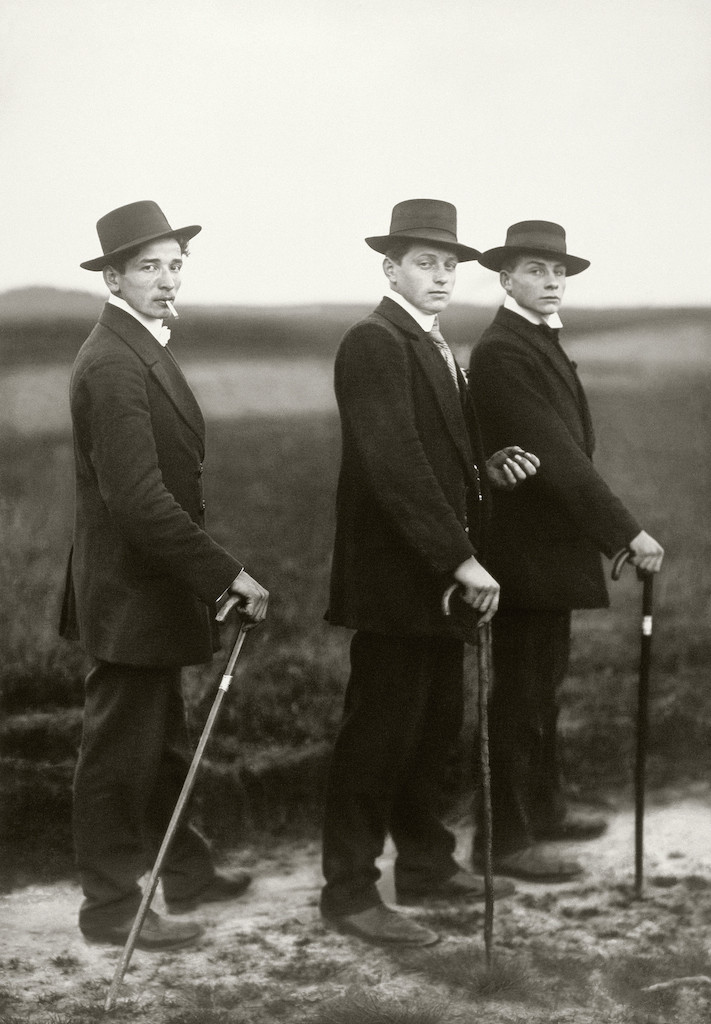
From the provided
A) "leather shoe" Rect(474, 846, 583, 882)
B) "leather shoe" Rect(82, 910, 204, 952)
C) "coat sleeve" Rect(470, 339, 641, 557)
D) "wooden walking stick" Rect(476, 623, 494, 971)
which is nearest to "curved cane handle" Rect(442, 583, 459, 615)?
"wooden walking stick" Rect(476, 623, 494, 971)

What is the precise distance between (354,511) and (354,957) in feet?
3.59

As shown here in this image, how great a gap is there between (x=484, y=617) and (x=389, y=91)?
1373 millimetres

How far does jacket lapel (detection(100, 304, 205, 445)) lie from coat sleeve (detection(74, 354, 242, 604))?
46 mm

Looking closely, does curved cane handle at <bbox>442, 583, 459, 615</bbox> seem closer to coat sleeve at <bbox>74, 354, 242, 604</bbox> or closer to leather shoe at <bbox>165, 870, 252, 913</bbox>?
coat sleeve at <bbox>74, 354, 242, 604</bbox>

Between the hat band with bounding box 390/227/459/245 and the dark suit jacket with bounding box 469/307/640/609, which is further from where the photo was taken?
the dark suit jacket with bounding box 469/307/640/609

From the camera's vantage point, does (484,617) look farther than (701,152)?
No

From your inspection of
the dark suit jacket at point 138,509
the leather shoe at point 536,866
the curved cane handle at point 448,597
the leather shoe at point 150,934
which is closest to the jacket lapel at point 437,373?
the curved cane handle at point 448,597

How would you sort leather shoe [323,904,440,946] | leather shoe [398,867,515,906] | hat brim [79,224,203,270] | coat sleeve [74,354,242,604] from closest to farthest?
1. coat sleeve [74,354,242,604]
2. hat brim [79,224,203,270]
3. leather shoe [323,904,440,946]
4. leather shoe [398,867,515,906]

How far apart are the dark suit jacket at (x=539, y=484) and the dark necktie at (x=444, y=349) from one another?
13cm

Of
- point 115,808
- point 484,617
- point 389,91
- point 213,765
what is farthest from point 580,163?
point 115,808

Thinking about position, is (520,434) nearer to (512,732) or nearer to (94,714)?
(512,732)

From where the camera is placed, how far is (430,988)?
2.75 m

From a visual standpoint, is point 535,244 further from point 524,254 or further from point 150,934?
point 150,934

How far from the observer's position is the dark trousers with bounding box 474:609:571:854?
120 inches
